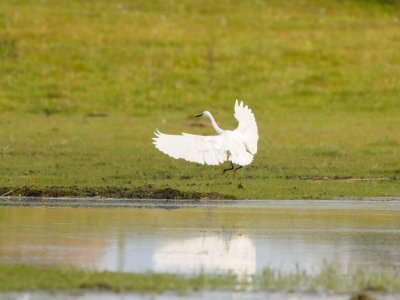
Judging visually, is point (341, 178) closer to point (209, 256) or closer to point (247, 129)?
point (247, 129)

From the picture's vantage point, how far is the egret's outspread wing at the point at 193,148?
704 inches

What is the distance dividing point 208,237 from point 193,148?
442 centimetres

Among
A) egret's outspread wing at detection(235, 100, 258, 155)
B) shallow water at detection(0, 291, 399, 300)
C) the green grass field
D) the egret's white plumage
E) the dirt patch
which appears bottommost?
shallow water at detection(0, 291, 399, 300)

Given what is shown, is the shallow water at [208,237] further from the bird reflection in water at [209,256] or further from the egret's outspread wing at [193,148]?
the egret's outspread wing at [193,148]

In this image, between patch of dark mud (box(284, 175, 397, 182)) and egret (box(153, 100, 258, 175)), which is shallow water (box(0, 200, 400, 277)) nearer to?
egret (box(153, 100, 258, 175))

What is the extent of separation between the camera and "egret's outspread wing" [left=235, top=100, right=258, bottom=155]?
18828 mm

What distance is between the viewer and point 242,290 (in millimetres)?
10320

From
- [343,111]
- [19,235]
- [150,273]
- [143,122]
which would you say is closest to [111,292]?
[150,273]

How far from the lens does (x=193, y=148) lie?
59.0 feet

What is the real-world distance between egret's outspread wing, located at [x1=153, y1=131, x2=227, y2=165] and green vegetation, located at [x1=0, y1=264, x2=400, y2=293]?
687 centimetres

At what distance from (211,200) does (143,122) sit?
13.9 metres

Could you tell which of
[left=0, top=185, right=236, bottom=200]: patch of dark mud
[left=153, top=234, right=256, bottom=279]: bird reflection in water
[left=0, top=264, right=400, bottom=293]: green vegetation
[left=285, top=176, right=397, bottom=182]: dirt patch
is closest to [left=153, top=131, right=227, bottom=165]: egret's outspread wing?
[left=0, top=185, right=236, bottom=200]: patch of dark mud

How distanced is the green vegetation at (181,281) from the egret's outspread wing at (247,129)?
307 inches

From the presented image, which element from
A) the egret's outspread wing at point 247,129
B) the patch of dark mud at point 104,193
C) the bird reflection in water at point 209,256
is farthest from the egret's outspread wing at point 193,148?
the bird reflection in water at point 209,256
